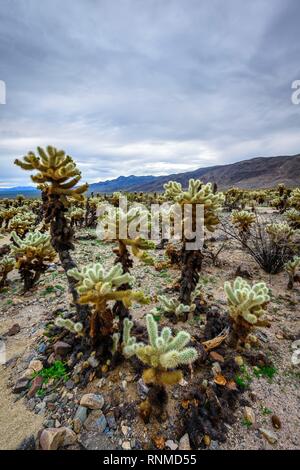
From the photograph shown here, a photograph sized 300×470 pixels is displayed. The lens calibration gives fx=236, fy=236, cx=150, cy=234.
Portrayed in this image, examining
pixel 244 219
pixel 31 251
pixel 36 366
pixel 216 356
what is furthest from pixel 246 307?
pixel 244 219

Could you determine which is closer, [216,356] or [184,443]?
[184,443]

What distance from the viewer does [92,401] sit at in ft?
8.66

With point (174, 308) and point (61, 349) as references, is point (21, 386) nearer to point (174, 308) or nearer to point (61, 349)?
point (61, 349)

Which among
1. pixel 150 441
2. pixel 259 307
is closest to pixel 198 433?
pixel 150 441

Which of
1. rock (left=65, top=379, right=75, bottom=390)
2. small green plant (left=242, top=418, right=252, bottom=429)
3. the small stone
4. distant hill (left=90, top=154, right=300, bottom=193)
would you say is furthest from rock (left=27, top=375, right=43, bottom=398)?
distant hill (left=90, top=154, right=300, bottom=193)

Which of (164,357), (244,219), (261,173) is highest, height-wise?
(261,173)

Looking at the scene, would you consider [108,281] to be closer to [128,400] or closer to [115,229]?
[115,229]

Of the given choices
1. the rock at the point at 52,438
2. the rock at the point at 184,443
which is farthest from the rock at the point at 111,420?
the rock at the point at 184,443

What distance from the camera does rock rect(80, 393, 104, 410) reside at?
2.62m

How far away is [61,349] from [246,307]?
2584 mm

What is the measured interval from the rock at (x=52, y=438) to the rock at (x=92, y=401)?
0.31 meters

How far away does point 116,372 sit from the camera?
118 inches

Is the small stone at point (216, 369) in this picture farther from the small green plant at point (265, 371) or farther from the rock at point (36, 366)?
the rock at point (36, 366)
